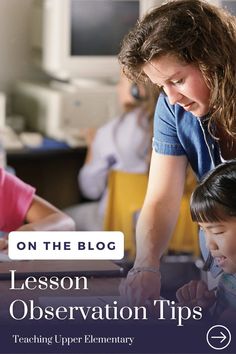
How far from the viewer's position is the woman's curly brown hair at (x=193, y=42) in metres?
1.62

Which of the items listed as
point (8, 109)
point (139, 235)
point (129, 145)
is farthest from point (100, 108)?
point (139, 235)

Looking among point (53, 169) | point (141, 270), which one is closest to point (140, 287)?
point (141, 270)

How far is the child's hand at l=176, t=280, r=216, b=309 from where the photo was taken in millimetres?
1783

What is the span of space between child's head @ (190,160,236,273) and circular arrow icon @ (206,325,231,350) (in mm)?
102

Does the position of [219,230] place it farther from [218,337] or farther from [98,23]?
[98,23]

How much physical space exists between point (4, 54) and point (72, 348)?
0.58 meters

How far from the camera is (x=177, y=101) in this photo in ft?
5.51

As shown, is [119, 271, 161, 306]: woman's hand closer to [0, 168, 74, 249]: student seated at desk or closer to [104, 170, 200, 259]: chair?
[104, 170, 200, 259]: chair

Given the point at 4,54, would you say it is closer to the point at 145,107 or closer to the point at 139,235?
the point at 139,235

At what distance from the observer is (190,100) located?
168 centimetres

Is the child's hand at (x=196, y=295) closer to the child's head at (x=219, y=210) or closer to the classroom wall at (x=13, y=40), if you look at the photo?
the child's head at (x=219, y=210)

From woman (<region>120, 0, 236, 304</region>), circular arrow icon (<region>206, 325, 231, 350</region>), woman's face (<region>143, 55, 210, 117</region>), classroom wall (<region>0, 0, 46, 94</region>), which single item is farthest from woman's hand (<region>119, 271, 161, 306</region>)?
classroom wall (<region>0, 0, 46, 94</region>)

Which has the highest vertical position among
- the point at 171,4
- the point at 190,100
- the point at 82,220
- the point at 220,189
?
the point at 171,4

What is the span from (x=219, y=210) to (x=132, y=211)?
0.61m
